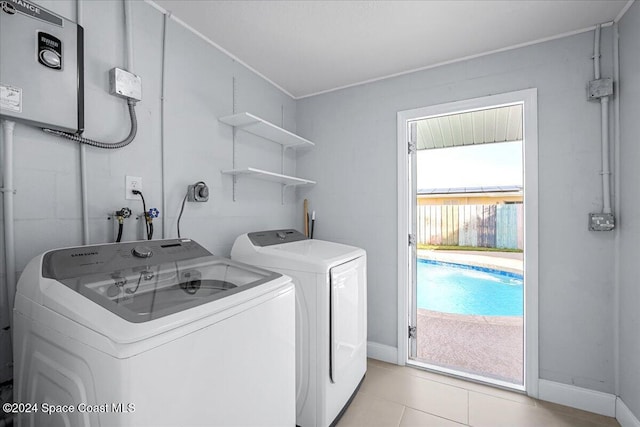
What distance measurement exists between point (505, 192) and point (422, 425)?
365 centimetres

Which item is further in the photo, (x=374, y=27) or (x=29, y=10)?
(x=374, y=27)

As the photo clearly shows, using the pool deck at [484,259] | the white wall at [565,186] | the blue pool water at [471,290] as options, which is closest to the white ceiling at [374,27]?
the white wall at [565,186]

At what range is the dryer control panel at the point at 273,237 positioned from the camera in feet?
6.61

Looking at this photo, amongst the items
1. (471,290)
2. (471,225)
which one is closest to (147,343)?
(471,225)

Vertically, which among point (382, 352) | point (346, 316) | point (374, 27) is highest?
point (374, 27)

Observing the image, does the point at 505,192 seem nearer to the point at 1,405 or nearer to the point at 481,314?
the point at 481,314

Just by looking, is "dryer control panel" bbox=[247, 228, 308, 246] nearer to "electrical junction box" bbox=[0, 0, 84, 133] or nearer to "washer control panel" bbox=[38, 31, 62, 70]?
"electrical junction box" bbox=[0, 0, 84, 133]

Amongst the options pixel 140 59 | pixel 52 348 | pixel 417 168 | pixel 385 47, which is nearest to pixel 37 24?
pixel 140 59

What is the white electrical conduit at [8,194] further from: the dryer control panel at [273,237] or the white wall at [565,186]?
the white wall at [565,186]

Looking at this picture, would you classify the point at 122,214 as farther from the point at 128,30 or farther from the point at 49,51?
the point at 128,30

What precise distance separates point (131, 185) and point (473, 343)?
11.0 ft

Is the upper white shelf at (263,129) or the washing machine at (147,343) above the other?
the upper white shelf at (263,129)

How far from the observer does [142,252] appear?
1351mm

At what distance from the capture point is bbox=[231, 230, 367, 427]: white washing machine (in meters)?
1.69
